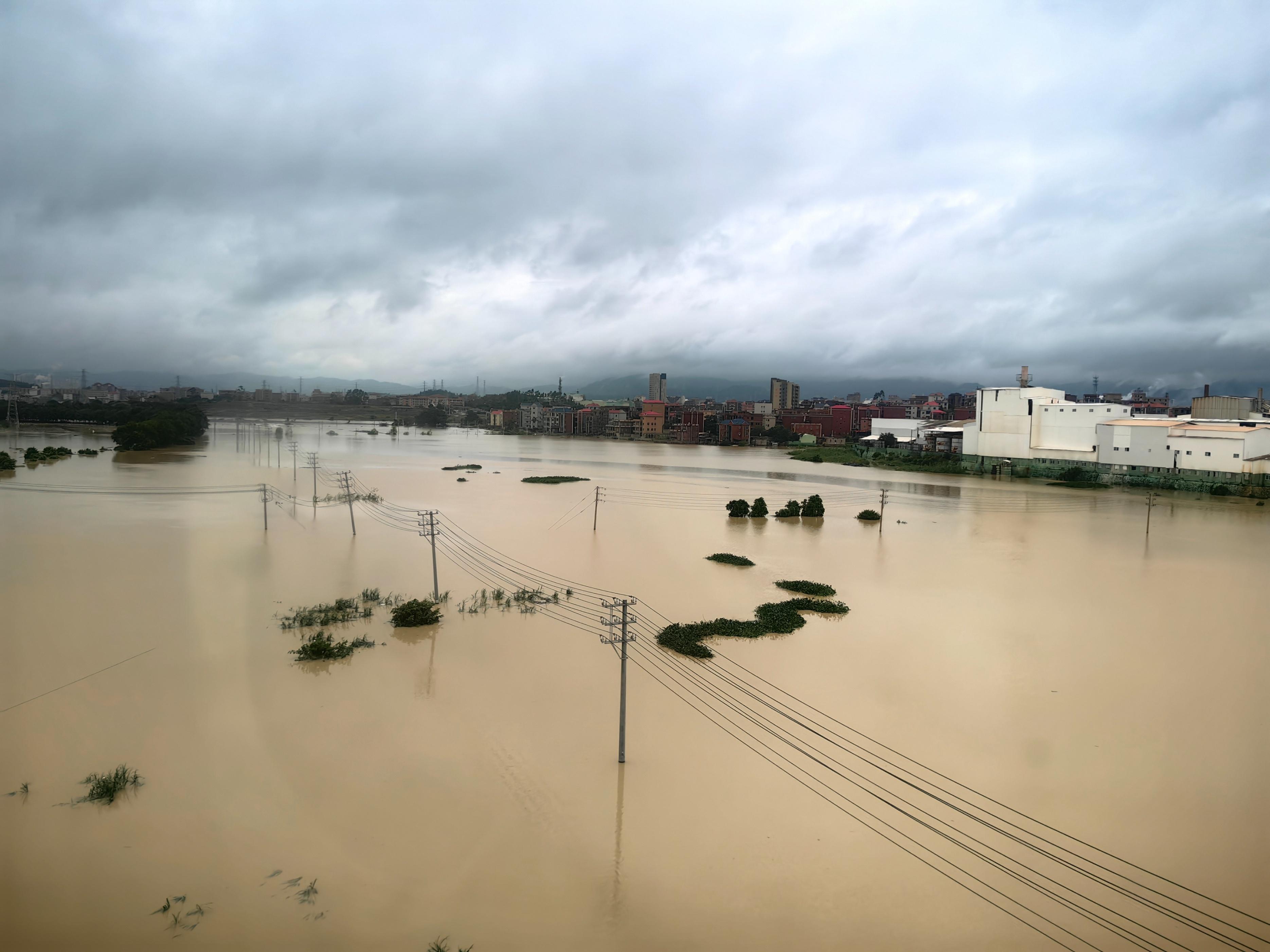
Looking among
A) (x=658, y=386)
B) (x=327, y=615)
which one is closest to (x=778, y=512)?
(x=327, y=615)

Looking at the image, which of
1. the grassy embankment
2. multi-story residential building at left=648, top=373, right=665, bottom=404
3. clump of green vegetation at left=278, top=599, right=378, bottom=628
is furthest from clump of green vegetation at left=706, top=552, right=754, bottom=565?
multi-story residential building at left=648, top=373, right=665, bottom=404

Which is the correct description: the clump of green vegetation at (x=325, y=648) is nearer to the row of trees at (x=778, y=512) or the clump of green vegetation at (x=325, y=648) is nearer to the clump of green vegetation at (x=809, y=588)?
the clump of green vegetation at (x=809, y=588)

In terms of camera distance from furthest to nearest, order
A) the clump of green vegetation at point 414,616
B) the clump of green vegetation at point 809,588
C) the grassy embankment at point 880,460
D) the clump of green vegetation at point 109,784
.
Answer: the grassy embankment at point 880,460 → the clump of green vegetation at point 809,588 → the clump of green vegetation at point 414,616 → the clump of green vegetation at point 109,784

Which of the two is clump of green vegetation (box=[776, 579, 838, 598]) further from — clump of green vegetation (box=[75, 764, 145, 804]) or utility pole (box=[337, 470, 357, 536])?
utility pole (box=[337, 470, 357, 536])

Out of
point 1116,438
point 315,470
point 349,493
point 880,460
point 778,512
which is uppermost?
point 1116,438

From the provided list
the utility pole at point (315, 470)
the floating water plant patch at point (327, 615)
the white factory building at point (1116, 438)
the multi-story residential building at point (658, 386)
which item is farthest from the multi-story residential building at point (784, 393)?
the floating water plant patch at point (327, 615)

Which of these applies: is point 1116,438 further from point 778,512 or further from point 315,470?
point 315,470
